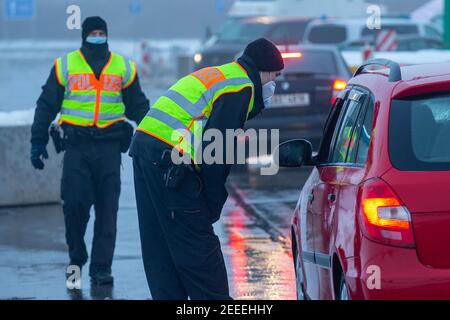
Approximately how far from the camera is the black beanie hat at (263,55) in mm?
6566

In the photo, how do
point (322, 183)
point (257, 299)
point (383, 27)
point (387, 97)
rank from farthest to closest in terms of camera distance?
point (383, 27)
point (257, 299)
point (322, 183)
point (387, 97)

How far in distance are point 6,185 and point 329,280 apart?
22.7 ft

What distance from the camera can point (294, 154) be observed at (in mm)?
6805

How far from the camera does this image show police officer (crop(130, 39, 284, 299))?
641 cm

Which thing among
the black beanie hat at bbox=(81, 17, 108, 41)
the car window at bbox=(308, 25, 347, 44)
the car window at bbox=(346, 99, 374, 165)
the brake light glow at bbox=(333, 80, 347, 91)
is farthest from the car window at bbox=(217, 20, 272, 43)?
the car window at bbox=(346, 99, 374, 165)

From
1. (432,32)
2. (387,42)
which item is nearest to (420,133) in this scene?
(387,42)

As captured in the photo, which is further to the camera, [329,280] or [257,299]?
[257,299]

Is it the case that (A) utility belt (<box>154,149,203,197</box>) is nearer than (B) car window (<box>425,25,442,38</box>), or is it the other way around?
(A) utility belt (<box>154,149,203,197</box>)

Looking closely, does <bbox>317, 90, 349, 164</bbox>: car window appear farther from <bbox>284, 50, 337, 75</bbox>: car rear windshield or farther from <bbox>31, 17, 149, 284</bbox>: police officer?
<bbox>284, 50, 337, 75</bbox>: car rear windshield

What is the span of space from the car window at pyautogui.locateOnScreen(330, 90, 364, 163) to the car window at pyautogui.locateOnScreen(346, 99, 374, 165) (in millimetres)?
50

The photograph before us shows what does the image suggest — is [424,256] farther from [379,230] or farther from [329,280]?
[329,280]

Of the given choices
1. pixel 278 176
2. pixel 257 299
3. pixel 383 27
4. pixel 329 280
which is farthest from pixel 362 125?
pixel 383 27

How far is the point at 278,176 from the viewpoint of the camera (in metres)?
15.5

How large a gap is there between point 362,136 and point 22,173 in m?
7.12
